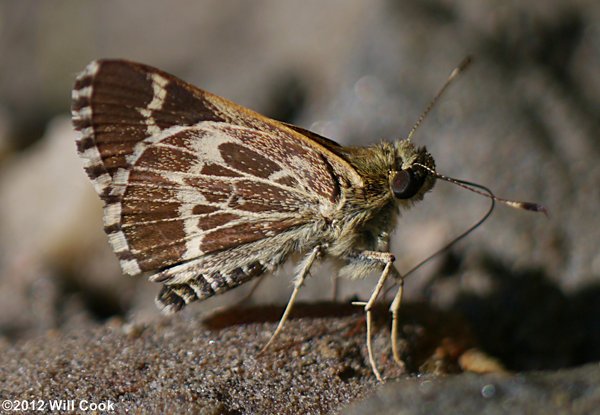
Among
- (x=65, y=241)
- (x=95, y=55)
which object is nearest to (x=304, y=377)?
(x=65, y=241)

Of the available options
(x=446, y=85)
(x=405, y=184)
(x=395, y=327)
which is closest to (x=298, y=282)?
(x=395, y=327)

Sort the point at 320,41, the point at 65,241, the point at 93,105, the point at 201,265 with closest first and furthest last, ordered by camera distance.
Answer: the point at 93,105
the point at 201,265
the point at 65,241
the point at 320,41

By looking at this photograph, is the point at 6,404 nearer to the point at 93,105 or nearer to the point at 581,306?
the point at 93,105

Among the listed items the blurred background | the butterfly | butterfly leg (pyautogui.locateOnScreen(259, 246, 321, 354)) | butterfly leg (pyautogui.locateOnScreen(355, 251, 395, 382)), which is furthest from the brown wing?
the blurred background

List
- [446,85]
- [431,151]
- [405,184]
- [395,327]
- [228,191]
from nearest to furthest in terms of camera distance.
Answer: [395,327], [405,184], [228,191], [446,85], [431,151]

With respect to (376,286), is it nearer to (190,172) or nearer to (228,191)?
(228,191)

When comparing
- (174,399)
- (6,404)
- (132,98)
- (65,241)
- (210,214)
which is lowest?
(65,241)
